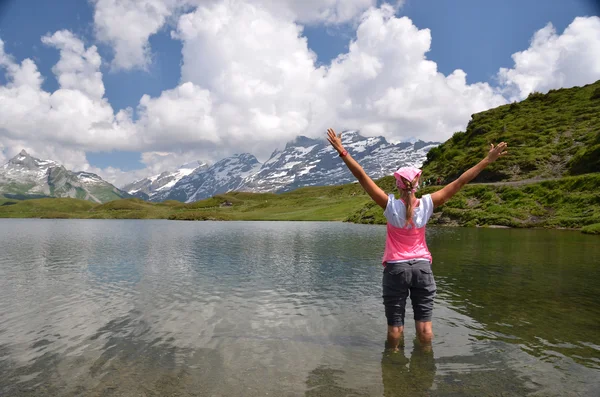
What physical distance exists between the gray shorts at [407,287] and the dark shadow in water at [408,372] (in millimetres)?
996

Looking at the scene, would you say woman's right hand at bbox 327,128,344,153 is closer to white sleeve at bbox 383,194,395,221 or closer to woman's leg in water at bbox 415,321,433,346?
white sleeve at bbox 383,194,395,221

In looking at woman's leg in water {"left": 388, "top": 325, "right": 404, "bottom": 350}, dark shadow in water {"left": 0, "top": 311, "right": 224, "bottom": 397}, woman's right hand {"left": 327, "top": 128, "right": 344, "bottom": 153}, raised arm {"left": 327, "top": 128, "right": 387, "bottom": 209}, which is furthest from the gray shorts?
dark shadow in water {"left": 0, "top": 311, "right": 224, "bottom": 397}

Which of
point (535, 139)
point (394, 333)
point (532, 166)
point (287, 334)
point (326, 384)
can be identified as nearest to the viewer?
point (326, 384)

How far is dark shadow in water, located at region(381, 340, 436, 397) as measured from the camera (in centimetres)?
780

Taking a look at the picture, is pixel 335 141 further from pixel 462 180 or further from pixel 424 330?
pixel 424 330

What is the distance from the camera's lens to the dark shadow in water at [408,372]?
780 cm

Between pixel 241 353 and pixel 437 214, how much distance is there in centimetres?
7223

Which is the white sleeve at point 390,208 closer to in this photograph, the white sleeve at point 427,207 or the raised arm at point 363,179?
the raised arm at point 363,179

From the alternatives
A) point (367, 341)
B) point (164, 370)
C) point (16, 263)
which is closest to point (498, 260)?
point (367, 341)

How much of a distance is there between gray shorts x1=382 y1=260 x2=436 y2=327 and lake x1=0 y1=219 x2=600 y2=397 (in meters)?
1.33

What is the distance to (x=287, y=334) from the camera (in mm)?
11797

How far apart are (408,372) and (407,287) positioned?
6.61 feet

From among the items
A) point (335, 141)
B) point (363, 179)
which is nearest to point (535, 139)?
point (335, 141)

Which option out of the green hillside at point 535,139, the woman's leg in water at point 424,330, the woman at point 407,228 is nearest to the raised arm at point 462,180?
the woman at point 407,228
